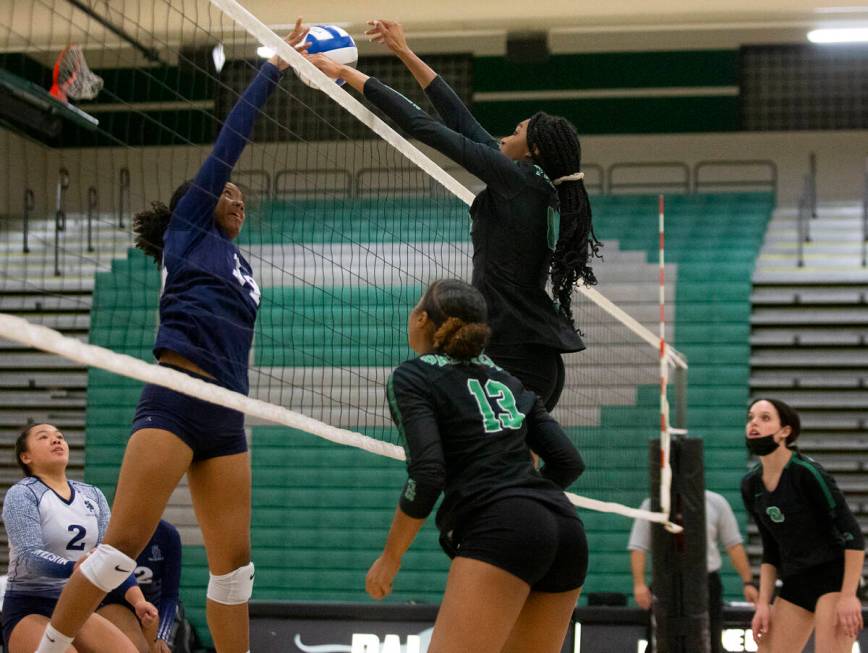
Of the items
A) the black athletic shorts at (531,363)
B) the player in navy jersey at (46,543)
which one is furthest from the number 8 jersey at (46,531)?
the black athletic shorts at (531,363)

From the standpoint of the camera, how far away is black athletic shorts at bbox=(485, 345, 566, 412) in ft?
13.8

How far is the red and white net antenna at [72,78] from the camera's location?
18.1 ft

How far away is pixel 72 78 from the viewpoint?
5.72 meters

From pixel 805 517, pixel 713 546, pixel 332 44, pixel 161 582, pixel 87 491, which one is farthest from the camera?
pixel 713 546

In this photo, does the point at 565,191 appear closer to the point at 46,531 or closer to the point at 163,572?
the point at 46,531

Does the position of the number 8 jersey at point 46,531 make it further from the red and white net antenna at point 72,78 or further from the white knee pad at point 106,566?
the white knee pad at point 106,566

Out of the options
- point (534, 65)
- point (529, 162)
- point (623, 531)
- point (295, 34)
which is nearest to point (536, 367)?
point (529, 162)

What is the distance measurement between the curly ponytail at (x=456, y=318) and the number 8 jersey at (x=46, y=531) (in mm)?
2982

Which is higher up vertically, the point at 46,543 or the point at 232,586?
the point at 232,586

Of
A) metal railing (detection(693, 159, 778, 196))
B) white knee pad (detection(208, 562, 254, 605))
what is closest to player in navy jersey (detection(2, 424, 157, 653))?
white knee pad (detection(208, 562, 254, 605))

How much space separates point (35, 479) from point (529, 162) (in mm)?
3214

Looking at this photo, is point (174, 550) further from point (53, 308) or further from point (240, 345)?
point (53, 308)

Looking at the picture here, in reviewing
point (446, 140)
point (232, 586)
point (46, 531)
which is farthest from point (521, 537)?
point (46, 531)

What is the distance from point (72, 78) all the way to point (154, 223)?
70.7 inches
